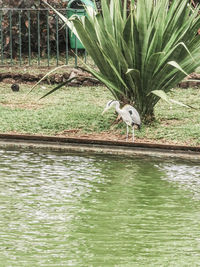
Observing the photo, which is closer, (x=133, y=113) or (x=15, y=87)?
(x=133, y=113)

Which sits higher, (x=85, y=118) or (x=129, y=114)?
(x=129, y=114)

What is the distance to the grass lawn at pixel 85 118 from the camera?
11617mm

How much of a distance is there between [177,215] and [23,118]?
5.91m

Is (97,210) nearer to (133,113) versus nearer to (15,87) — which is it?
(133,113)

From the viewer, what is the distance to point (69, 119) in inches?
495

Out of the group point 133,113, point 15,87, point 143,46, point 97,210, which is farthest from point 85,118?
point 97,210

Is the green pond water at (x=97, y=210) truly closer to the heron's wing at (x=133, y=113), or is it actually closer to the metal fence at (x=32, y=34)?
the heron's wing at (x=133, y=113)

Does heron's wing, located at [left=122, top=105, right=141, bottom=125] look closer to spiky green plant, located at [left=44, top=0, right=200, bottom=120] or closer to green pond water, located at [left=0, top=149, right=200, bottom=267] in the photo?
spiky green plant, located at [left=44, top=0, right=200, bottom=120]

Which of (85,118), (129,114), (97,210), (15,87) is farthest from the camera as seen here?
(15,87)

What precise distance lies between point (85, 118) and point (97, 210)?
523 centimetres

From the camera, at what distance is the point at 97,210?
740 cm

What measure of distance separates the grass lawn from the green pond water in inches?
48.9

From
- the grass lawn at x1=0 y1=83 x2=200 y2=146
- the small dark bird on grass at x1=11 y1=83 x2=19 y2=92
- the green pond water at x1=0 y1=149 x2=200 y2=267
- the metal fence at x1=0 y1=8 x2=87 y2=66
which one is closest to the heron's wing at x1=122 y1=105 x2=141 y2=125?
the grass lawn at x1=0 y1=83 x2=200 y2=146

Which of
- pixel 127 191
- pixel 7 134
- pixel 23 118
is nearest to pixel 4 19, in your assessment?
pixel 23 118
